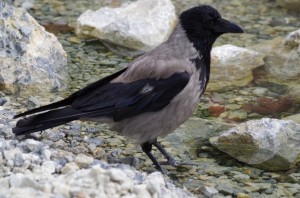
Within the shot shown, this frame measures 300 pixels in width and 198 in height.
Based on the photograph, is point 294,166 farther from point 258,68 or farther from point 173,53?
point 258,68

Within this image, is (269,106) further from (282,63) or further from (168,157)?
(168,157)

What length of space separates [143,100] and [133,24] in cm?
279

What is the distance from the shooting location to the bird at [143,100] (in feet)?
15.5

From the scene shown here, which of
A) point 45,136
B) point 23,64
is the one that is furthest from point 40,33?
point 45,136

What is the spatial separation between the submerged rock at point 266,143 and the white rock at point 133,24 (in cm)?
223

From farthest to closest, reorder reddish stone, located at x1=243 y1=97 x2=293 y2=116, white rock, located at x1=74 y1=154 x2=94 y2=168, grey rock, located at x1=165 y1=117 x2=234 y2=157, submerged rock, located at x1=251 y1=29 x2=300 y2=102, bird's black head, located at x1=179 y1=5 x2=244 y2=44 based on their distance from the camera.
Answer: submerged rock, located at x1=251 y1=29 x2=300 y2=102
reddish stone, located at x1=243 y1=97 x2=293 y2=116
grey rock, located at x1=165 y1=117 x2=234 y2=157
bird's black head, located at x1=179 y1=5 x2=244 y2=44
white rock, located at x1=74 y1=154 x2=94 y2=168

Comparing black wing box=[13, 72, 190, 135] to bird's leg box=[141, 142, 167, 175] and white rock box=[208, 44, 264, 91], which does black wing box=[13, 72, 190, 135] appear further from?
white rock box=[208, 44, 264, 91]

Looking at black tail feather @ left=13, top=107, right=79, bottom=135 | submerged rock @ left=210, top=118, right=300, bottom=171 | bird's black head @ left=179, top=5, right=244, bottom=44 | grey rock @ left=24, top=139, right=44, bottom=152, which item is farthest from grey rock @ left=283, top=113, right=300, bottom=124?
grey rock @ left=24, top=139, right=44, bottom=152

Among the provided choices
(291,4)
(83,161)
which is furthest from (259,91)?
(83,161)

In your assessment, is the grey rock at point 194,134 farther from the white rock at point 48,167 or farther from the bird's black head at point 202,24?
the white rock at point 48,167

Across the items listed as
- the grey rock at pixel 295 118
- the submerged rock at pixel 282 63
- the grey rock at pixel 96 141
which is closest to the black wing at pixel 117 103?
the grey rock at pixel 96 141

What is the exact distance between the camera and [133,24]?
24.4ft

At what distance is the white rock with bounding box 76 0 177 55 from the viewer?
7.32 metres

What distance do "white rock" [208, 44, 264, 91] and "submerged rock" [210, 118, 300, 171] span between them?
57.8 inches
